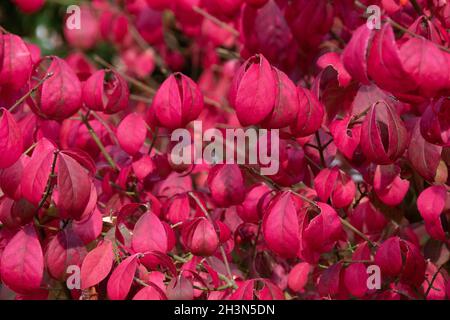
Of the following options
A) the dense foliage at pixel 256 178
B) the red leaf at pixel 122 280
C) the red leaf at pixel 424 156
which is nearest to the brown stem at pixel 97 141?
the dense foliage at pixel 256 178

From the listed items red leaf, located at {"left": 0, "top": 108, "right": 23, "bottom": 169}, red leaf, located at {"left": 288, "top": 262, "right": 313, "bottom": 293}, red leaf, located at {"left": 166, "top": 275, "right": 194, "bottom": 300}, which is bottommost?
red leaf, located at {"left": 288, "top": 262, "right": 313, "bottom": 293}

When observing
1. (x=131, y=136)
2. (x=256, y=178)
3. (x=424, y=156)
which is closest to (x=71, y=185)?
(x=131, y=136)

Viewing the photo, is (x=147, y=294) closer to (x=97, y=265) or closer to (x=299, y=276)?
(x=97, y=265)

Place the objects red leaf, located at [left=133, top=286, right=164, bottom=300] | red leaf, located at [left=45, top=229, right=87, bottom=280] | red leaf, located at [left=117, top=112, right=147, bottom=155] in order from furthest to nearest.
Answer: red leaf, located at [left=117, top=112, right=147, bottom=155] < red leaf, located at [left=45, top=229, right=87, bottom=280] < red leaf, located at [left=133, top=286, right=164, bottom=300]

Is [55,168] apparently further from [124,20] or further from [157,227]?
[124,20]

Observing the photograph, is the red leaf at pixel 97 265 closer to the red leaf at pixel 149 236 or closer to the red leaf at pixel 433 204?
the red leaf at pixel 149 236

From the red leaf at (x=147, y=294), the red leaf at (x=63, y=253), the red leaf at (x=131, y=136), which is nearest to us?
the red leaf at (x=147, y=294)

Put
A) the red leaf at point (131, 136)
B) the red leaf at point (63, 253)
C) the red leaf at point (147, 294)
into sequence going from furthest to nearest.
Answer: the red leaf at point (131, 136), the red leaf at point (63, 253), the red leaf at point (147, 294)

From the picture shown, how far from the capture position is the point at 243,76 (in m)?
1.19

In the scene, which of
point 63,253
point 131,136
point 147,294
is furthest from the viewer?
point 131,136

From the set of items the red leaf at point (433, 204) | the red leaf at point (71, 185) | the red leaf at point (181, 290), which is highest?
the red leaf at point (71, 185)

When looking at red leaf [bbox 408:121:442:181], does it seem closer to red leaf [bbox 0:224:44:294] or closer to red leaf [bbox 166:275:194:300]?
red leaf [bbox 166:275:194:300]

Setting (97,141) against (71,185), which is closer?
(71,185)

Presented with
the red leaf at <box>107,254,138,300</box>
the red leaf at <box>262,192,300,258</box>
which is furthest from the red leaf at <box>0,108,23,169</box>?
the red leaf at <box>262,192,300,258</box>
